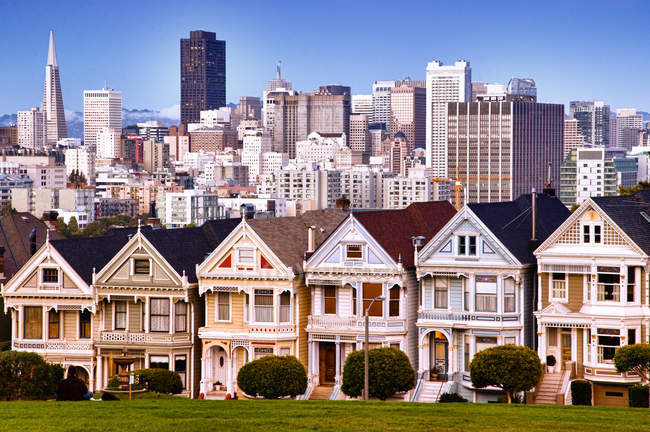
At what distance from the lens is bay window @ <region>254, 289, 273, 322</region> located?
54.3 meters

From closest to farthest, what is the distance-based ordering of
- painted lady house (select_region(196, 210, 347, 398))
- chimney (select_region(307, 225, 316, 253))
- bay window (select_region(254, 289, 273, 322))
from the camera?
painted lady house (select_region(196, 210, 347, 398)) < bay window (select_region(254, 289, 273, 322)) < chimney (select_region(307, 225, 316, 253))

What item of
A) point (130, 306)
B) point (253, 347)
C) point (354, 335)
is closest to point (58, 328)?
point (130, 306)

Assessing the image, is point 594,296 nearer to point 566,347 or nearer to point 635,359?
point 566,347

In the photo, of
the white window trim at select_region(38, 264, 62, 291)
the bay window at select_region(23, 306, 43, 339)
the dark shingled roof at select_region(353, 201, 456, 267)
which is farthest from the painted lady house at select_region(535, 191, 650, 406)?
the bay window at select_region(23, 306, 43, 339)

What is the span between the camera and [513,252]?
2026 inches

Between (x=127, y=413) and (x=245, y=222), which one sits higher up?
(x=245, y=222)

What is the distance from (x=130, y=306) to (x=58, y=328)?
3304 mm

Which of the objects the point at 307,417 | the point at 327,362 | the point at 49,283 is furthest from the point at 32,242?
the point at 307,417

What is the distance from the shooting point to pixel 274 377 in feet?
168

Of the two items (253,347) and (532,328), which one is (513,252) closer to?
(532,328)

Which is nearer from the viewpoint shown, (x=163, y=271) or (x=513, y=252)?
(x=513, y=252)

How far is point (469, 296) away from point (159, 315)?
12.3 m

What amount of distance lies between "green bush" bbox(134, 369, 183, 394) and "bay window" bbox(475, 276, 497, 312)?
11484 mm

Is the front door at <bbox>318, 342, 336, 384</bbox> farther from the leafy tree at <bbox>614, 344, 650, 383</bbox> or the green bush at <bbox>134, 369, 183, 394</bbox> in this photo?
the leafy tree at <bbox>614, 344, 650, 383</bbox>
